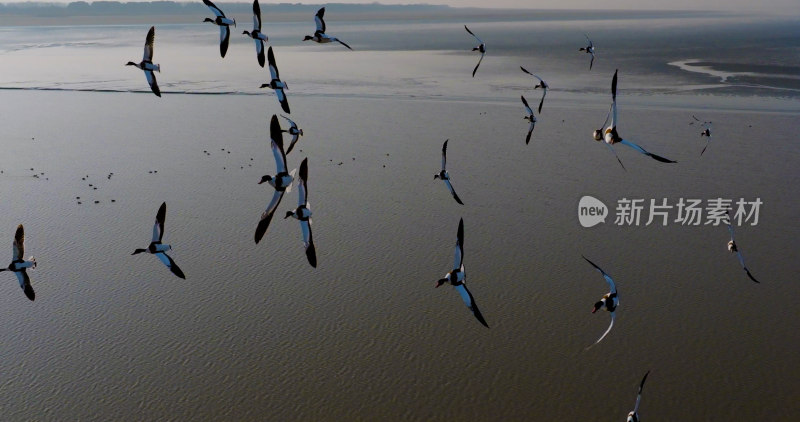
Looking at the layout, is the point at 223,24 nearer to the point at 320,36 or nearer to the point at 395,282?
the point at 320,36

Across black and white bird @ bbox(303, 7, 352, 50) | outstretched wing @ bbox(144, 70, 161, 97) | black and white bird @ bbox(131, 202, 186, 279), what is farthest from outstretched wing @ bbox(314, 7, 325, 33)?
black and white bird @ bbox(131, 202, 186, 279)

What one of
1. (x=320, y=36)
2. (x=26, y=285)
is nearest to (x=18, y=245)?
(x=26, y=285)

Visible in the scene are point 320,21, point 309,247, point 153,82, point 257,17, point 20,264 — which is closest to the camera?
point 309,247

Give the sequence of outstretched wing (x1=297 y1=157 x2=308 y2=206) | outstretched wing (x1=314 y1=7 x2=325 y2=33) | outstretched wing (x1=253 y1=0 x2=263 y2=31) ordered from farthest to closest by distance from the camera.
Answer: outstretched wing (x1=314 y1=7 x2=325 y2=33) → outstretched wing (x1=253 y1=0 x2=263 y2=31) → outstretched wing (x1=297 y1=157 x2=308 y2=206)

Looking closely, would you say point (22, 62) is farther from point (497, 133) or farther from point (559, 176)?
point (559, 176)

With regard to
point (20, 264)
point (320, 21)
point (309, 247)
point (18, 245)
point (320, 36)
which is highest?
point (320, 21)

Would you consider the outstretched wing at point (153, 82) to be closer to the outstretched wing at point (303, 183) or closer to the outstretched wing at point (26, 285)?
the outstretched wing at point (303, 183)

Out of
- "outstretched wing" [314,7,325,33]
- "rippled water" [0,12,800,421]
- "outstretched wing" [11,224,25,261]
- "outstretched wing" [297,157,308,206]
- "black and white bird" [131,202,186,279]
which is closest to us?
"outstretched wing" [297,157,308,206]

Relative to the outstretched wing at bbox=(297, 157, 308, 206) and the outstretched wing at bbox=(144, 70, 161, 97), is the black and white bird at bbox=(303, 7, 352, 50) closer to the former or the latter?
the outstretched wing at bbox=(144, 70, 161, 97)

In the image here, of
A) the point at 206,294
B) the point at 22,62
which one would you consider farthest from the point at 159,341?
the point at 22,62
